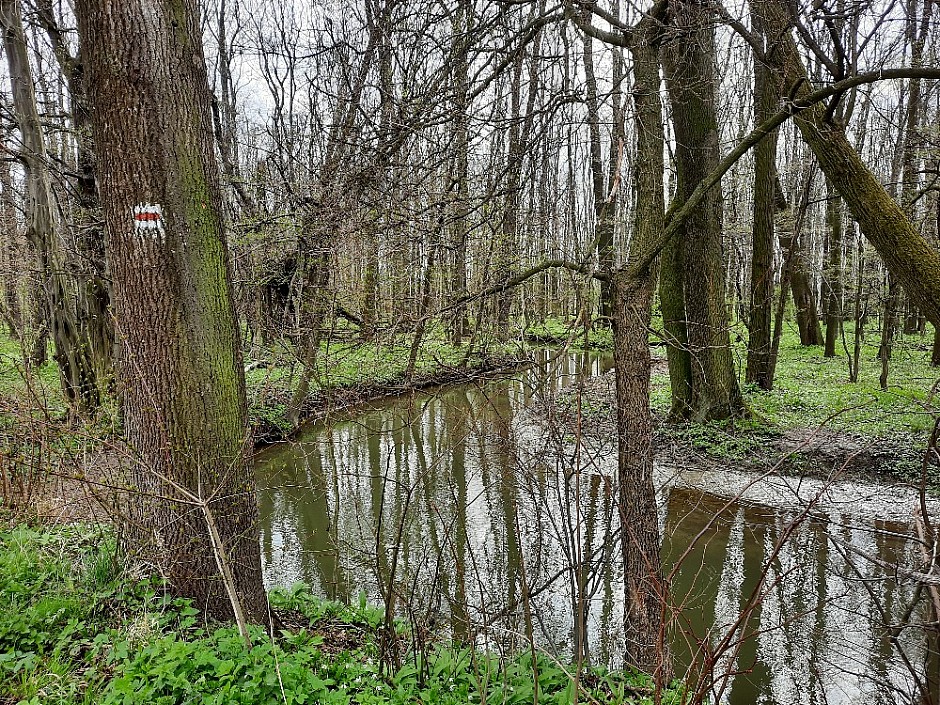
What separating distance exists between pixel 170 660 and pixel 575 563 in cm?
194

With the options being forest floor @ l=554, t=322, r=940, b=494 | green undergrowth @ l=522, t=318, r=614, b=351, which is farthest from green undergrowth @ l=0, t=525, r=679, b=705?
forest floor @ l=554, t=322, r=940, b=494

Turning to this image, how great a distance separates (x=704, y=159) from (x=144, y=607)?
8956mm

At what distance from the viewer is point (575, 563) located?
2934mm

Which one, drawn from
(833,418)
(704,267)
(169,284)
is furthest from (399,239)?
(704,267)

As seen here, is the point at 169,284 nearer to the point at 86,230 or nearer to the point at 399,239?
the point at 399,239

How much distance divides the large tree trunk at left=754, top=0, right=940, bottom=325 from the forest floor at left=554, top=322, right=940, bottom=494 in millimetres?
1062

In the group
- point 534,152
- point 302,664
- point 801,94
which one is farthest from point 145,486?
point 801,94

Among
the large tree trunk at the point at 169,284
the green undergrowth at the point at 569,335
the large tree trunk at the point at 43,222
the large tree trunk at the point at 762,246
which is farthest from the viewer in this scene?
the large tree trunk at the point at 762,246

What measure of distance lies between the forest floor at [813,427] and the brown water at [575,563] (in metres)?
0.82

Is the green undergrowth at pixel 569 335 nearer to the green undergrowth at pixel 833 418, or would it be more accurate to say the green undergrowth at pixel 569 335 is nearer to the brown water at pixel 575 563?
the brown water at pixel 575 563

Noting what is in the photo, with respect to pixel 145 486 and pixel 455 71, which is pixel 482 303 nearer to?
pixel 455 71

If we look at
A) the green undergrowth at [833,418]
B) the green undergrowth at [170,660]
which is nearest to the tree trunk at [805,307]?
the green undergrowth at [833,418]

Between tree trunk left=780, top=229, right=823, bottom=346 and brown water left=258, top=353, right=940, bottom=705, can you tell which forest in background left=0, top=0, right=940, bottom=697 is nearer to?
brown water left=258, top=353, right=940, bottom=705

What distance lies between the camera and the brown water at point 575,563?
3793 millimetres
